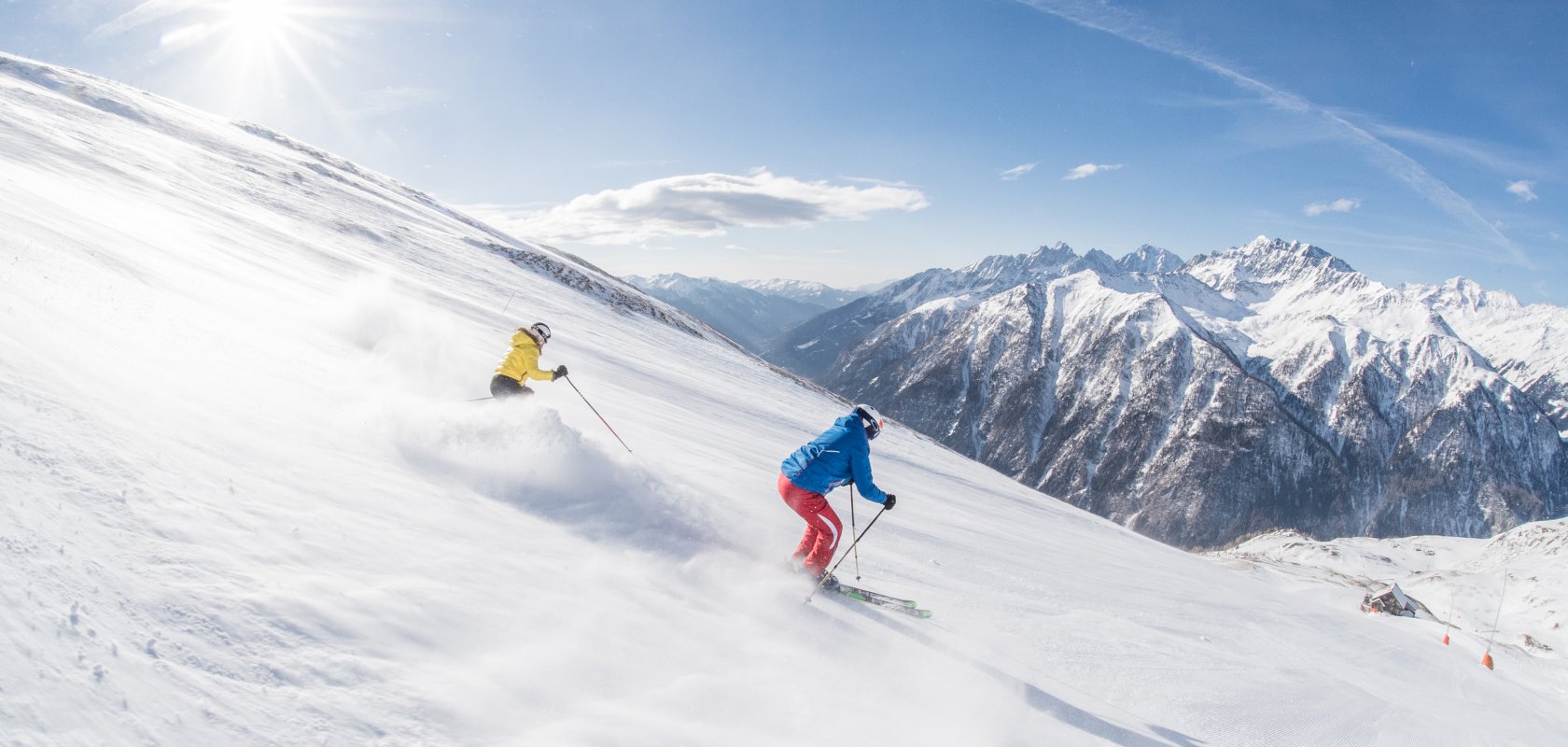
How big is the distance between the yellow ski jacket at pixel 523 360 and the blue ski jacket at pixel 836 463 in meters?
5.19

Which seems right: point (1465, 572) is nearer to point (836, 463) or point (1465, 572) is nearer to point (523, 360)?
point (836, 463)

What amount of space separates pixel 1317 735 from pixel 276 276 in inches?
971

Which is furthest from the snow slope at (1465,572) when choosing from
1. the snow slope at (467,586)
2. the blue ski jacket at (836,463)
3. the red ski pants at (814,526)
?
the red ski pants at (814,526)

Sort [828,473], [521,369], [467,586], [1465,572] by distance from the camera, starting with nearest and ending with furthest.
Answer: [467,586] < [828,473] < [521,369] < [1465,572]

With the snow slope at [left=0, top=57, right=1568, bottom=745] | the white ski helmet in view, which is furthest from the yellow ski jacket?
the white ski helmet

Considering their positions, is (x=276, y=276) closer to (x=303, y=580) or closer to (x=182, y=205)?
(x=182, y=205)

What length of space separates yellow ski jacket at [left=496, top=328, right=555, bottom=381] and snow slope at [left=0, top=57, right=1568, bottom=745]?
49.2 inches

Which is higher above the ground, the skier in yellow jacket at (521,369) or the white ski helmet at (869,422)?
the white ski helmet at (869,422)

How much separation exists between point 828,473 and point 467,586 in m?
4.29

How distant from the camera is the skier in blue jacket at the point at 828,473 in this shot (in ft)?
26.7

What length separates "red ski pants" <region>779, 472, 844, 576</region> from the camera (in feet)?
26.0

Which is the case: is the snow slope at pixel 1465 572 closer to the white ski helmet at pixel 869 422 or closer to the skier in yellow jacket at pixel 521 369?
the white ski helmet at pixel 869 422

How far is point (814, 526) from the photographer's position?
821 cm

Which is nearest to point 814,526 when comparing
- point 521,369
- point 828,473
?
point 828,473
